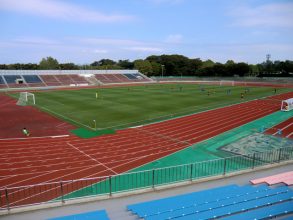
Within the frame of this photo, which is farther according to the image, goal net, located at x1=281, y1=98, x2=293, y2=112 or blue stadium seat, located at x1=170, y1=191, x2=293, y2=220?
goal net, located at x1=281, y1=98, x2=293, y2=112

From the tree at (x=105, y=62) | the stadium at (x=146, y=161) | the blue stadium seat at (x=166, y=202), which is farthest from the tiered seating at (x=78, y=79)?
the blue stadium seat at (x=166, y=202)

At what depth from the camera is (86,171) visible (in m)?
15.1

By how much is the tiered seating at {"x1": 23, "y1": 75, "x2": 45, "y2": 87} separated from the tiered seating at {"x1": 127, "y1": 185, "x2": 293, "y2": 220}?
7038 cm

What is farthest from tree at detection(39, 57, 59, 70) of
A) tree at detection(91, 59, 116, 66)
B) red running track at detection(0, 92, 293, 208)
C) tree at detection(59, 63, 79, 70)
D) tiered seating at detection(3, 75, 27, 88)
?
red running track at detection(0, 92, 293, 208)

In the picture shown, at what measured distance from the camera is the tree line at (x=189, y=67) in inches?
3922

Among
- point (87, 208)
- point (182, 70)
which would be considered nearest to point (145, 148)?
point (87, 208)

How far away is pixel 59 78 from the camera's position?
81.4 meters

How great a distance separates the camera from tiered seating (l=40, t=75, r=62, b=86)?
245ft

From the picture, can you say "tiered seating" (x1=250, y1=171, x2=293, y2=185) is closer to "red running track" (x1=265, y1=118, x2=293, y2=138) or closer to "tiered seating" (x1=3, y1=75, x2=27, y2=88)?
"red running track" (x1=265, y1=118, x2=293, y2=138)

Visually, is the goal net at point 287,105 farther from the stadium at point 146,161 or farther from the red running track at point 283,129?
the red running track at point 283,129

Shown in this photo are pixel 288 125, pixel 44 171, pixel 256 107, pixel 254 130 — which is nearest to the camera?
pixel 44 171

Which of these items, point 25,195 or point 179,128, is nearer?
point 25,195

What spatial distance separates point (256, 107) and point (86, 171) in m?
27.5

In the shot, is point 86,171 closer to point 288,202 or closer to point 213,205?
point 213,205
